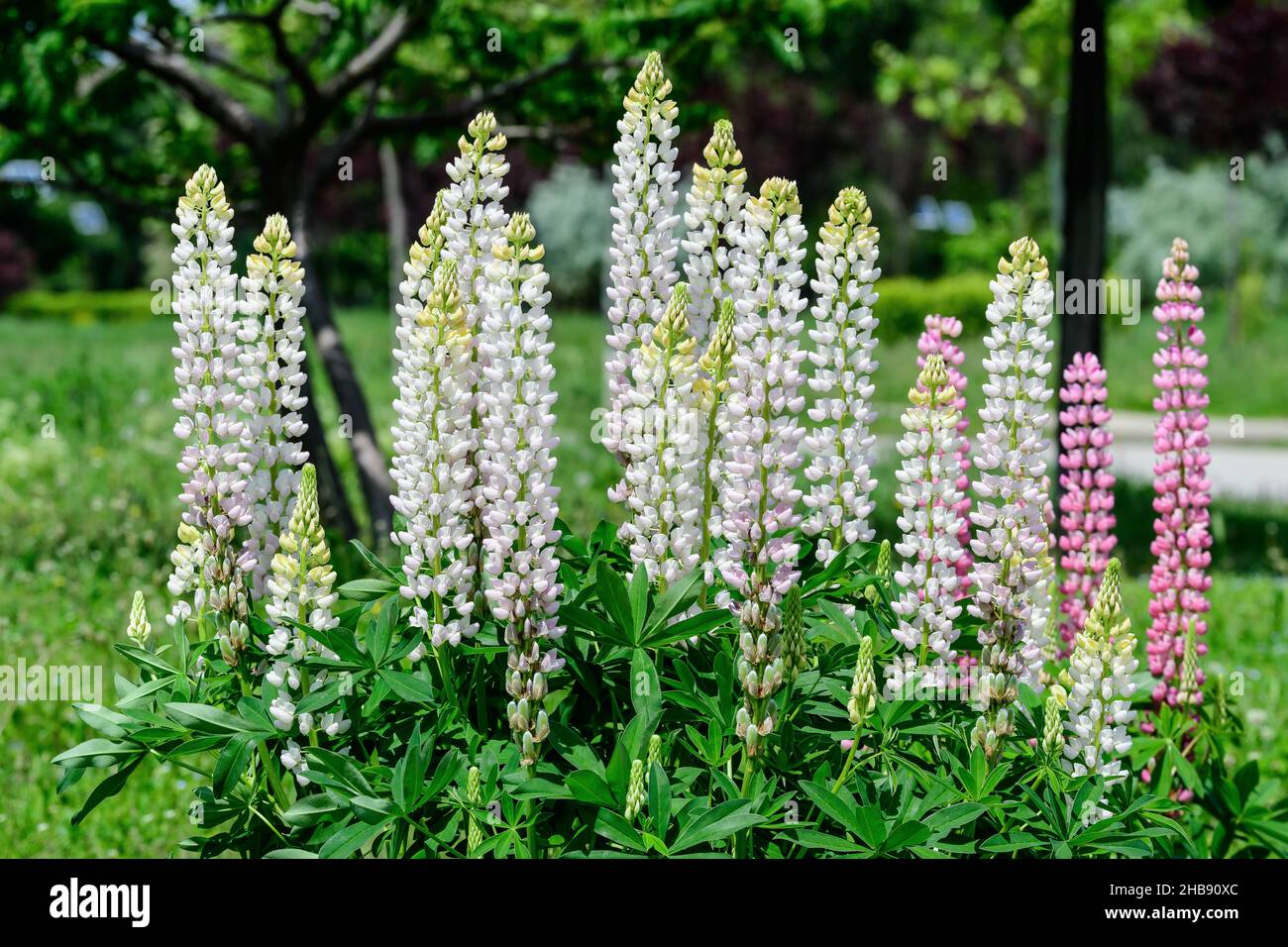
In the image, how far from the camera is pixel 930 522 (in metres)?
3.13

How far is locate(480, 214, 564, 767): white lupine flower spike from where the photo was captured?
2836mm

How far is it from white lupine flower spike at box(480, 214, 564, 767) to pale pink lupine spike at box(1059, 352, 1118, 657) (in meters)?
1.55

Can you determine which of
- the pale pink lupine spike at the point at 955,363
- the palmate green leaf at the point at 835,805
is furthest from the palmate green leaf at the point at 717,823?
the pale pink lupine spike at the point at 955,363

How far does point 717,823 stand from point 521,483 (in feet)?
2.69

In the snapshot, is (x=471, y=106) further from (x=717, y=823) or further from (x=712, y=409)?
(x=717, y=823)

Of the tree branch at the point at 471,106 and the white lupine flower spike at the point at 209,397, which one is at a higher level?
the tree branch at the point at 471,106

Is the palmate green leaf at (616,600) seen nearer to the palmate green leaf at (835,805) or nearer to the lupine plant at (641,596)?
the lupine plant at (641,596)

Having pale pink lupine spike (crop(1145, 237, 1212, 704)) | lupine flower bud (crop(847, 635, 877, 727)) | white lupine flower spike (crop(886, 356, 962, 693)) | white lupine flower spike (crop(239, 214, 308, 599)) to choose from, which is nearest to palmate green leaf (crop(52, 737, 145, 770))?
white lupine flower spike (crop(239, 214, 308, 599))

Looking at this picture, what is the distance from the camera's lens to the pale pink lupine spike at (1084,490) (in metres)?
3.69

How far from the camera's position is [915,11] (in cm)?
4100

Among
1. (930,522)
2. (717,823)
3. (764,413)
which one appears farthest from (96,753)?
(930,522)

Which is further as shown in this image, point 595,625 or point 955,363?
point 955,363

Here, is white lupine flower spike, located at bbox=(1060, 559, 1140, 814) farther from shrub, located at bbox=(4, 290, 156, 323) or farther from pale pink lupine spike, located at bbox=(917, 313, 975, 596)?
shrub, located at bbox=(4, 290, 156, 323)
